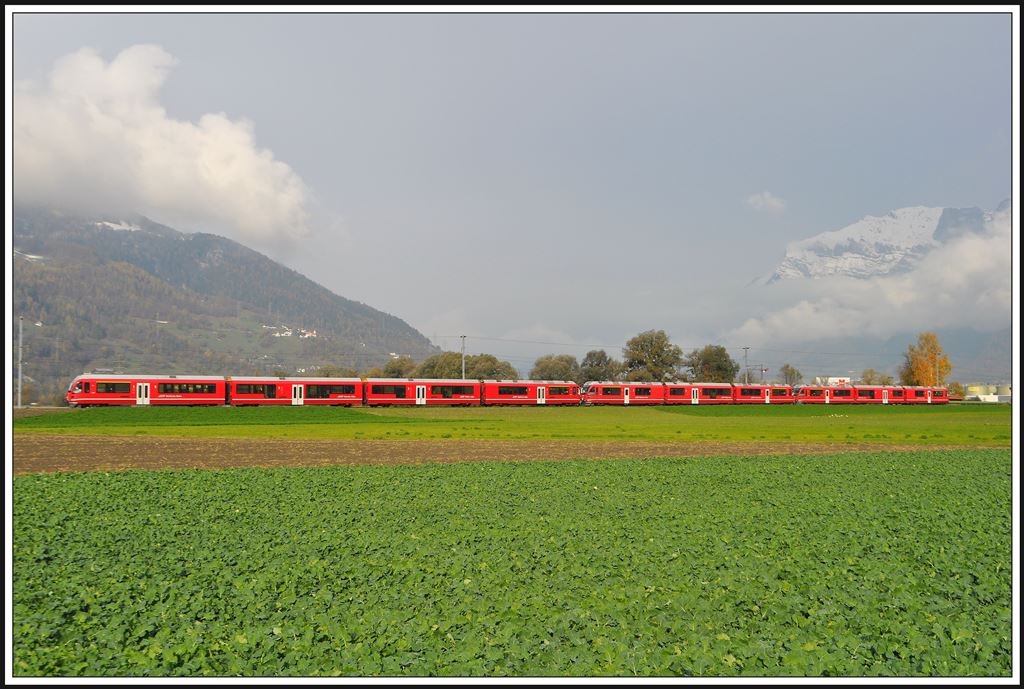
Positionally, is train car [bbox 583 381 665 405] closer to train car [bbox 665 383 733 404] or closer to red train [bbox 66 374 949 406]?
red train [bbox 66 374 949 406]

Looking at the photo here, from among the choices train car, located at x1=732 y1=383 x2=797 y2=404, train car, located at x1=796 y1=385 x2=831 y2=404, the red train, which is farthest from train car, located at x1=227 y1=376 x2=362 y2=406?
train car, located at x1=796 y1=385 x2=831 y2=404

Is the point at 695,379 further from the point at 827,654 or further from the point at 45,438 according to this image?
the point at 827,654

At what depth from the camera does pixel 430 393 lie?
8906 centimetres

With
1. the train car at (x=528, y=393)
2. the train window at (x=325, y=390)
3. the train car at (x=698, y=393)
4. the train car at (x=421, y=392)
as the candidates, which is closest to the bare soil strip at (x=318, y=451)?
the train window at (x=325, y=390)

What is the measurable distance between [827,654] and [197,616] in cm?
964

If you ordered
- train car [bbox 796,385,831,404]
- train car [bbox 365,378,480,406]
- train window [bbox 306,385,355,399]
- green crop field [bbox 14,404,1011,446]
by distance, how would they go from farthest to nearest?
train car [bbox 796,385,831,404] → train car [bbox 365,378,480,406] → train window [bbox 306,385,355,399] → green crop field [bbox 14,404,1011,446]

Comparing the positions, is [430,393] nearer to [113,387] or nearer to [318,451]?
[113,387]

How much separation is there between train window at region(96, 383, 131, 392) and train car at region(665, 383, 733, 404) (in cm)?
7377

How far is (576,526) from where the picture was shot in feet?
52.0

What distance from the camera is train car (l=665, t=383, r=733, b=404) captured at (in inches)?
4045

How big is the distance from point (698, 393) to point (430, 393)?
43650mm

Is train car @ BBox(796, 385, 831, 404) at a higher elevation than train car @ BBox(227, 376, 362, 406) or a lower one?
lower

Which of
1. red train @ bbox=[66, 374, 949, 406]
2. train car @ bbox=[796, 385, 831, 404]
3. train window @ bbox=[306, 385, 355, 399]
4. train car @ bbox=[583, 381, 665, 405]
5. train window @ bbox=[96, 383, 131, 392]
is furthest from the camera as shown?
train car @ bbox=[796, 385, 831, 404]

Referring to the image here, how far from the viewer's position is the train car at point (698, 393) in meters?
103
